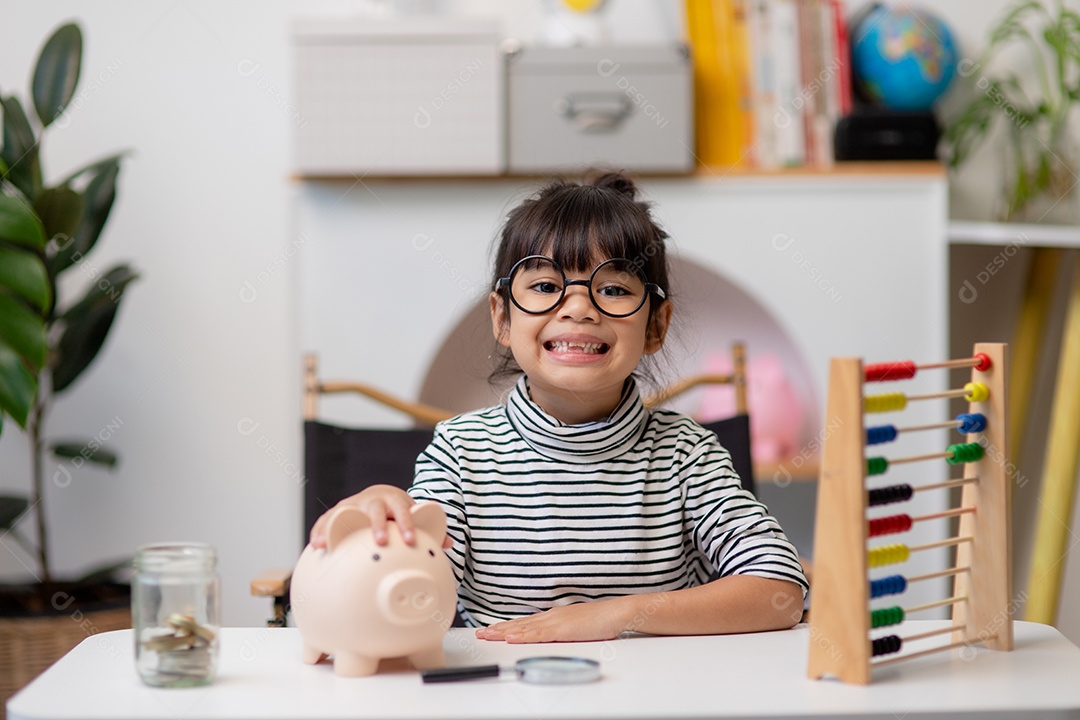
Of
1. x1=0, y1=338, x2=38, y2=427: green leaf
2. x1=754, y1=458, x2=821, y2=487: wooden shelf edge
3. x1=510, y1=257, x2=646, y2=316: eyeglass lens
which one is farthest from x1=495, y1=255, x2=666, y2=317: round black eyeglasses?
x1=754, y1=458, x2=821, y2=487: wooden shelf edge

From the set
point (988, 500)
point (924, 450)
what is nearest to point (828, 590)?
point (988, 500)

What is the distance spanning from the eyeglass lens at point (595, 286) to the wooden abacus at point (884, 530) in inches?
15.0

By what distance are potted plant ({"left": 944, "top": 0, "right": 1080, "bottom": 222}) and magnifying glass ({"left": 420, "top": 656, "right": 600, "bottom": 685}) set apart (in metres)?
1.96

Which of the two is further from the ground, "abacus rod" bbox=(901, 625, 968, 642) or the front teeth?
the front teeth

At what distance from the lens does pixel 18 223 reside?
6.47 ft

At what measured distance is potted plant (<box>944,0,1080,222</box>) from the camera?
97.3 inches

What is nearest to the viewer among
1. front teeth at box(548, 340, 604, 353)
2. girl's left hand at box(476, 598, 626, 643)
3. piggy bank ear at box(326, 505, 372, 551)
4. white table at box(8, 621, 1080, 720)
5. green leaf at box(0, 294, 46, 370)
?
white table at box(8, 621, 1080, 720)

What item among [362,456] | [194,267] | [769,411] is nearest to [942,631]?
[362,456]

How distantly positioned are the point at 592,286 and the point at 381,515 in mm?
454

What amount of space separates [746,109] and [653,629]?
165cm

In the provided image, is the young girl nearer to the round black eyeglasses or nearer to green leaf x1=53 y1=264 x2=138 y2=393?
the round black eyeglasses

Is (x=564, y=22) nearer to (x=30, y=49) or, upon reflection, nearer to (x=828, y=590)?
(x=30, y=49)

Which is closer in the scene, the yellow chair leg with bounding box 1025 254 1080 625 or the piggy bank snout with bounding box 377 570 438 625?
the piggy bank snout with bounding box 377 570 438 625

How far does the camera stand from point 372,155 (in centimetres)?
236
